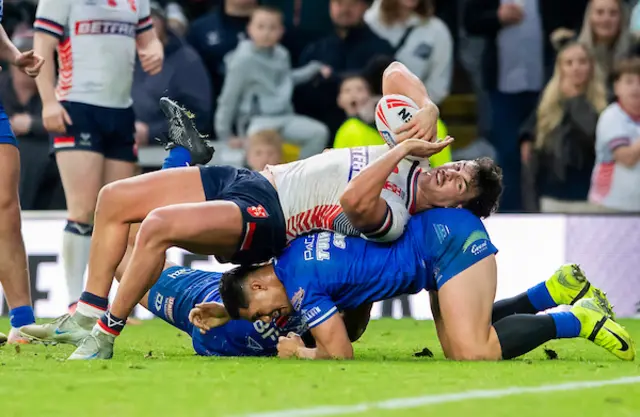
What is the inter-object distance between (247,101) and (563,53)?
Result: 114 inches

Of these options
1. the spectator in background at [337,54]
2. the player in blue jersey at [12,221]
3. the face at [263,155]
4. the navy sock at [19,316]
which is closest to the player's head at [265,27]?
the spectator in background at [337,54]

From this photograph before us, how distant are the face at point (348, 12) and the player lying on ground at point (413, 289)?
5700 mm

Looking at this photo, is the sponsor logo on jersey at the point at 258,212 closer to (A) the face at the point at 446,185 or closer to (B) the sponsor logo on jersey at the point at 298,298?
(B) the sponsor logo on jersey at the point at 298,298

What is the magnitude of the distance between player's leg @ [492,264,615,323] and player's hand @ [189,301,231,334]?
1626 millimetres

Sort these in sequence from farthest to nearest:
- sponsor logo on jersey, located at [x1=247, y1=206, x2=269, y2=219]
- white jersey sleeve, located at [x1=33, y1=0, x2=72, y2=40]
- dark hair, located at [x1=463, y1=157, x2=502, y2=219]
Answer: white jersey sleeve, located at [x1=33, y1=0, x2=72, y2=40]
dark hair, located at [x1=463, y1=157, x2=502, y2=219]
sponsor logo on jersey, located at [x1=247, y1=206, x2=269, y2=219]

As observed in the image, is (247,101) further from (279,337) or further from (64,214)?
(279,337)

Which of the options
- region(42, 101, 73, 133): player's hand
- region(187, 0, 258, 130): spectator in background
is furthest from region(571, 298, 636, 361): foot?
region(187, 0, 258, 130): spectator in background

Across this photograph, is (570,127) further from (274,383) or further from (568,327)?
(274,383)

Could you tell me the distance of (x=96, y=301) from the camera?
7113 mm

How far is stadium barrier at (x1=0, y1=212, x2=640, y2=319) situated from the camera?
1099cm

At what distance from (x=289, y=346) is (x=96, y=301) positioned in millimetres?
1050

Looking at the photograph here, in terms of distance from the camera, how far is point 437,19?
12523mm

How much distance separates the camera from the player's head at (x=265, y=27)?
12273 millimetres

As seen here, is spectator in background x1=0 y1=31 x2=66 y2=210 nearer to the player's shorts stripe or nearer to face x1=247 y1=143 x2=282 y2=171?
face x1=247 y1=143 x2=282 y2=171
